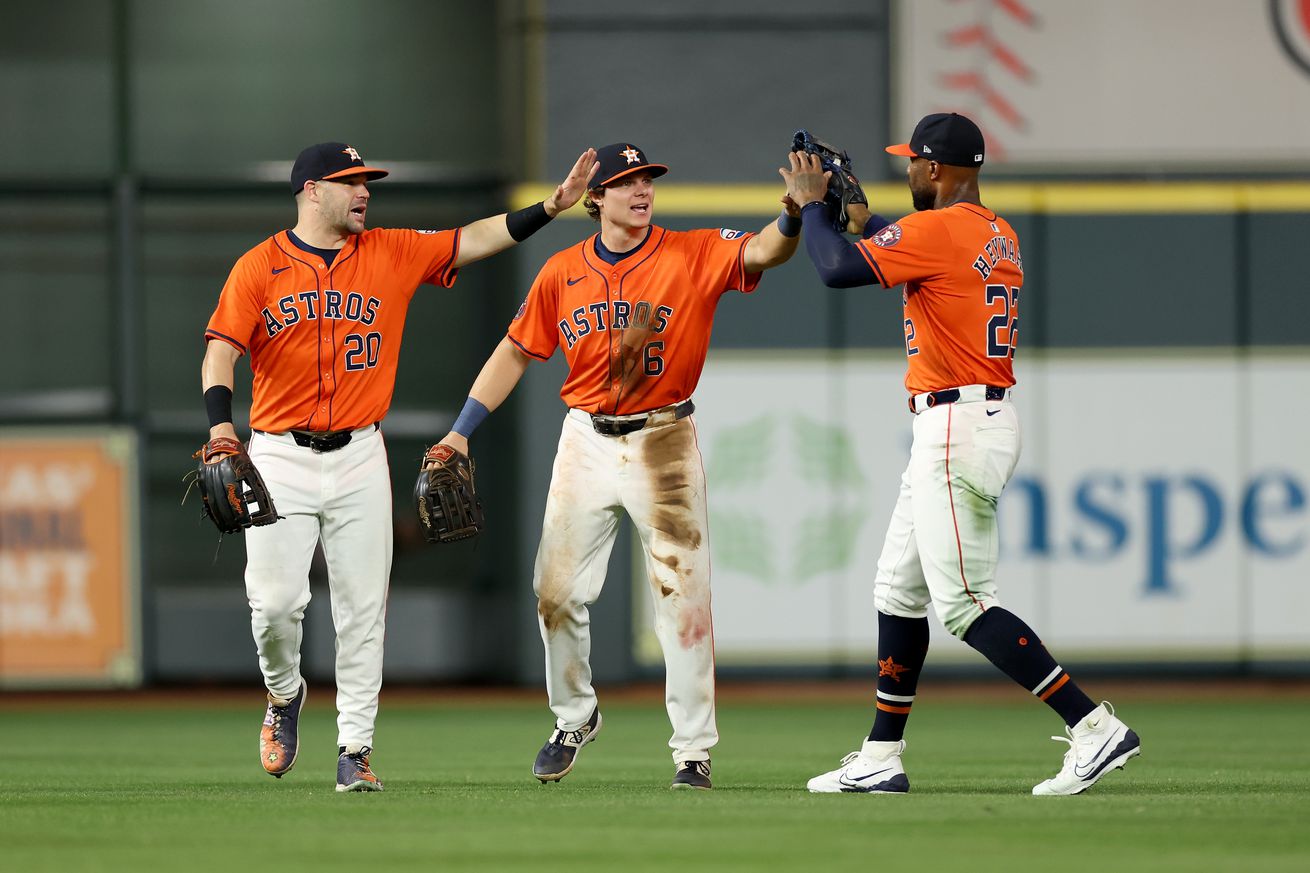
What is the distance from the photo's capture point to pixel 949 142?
20.4ft

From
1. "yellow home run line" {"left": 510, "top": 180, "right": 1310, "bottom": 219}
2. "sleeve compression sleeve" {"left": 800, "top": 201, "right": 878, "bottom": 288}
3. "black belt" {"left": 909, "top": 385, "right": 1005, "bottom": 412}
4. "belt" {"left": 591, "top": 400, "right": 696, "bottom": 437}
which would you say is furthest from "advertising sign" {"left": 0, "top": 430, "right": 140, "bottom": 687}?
"black belt" {"left": 909, "top": 385, "right": 1005, "bottom": 412}

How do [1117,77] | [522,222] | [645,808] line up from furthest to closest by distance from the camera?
[1117,77]
[522,222]
[645,808]

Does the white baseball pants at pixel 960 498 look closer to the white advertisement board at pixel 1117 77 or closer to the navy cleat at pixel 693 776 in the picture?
the navy cleat at pixel 693 776

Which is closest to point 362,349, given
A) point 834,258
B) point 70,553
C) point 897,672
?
point 834,258

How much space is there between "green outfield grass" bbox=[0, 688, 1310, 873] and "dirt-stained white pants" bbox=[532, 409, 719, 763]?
14.6 inches

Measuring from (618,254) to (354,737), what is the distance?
1.94 meters

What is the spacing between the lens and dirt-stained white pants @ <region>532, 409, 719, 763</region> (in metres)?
6.46

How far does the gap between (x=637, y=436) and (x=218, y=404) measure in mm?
1456

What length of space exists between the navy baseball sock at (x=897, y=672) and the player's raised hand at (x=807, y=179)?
1.45m

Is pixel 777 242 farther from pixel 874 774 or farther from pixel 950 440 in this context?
pixel 874 774

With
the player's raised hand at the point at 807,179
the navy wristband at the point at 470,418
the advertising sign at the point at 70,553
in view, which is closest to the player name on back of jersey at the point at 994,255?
the player's raised hand at the point at 807,179

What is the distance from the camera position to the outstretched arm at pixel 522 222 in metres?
6.56

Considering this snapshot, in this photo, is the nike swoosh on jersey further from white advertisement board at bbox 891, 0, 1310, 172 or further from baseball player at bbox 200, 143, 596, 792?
white advertisement board at bbox 891, 0, 1310, 172

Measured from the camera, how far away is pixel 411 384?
1398cm
